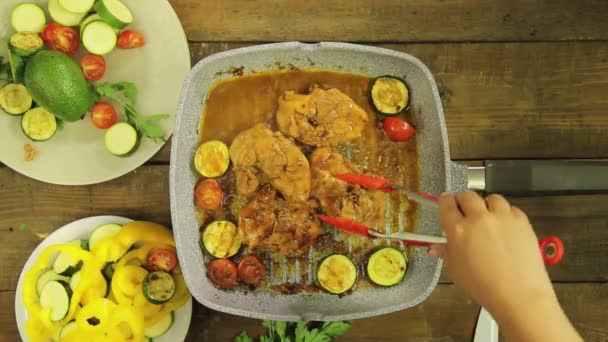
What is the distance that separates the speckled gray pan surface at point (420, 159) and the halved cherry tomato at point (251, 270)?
6 centimetres

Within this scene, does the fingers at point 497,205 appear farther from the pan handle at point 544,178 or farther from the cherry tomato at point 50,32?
the cherry tomato at point 50,32

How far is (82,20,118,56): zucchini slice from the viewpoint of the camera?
238 centimetres

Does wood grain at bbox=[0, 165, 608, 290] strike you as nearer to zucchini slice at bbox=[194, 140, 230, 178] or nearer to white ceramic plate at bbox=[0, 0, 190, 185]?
white ceramic plate at bbox=[0, 0, 190, 185]

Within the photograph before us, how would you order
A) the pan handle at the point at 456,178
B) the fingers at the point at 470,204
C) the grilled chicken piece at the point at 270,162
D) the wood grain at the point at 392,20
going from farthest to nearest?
the wood grain at the point at 392,20
the grilled chicken piece at the point at 270,162
the pan handle at the point at 456,178
the fingers at the point at 470,204

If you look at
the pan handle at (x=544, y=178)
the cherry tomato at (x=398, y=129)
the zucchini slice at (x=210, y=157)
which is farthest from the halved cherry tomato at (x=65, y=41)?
the pan handle at (x=544, y=178)

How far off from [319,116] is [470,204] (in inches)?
36.0

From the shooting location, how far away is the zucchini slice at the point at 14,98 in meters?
2.42

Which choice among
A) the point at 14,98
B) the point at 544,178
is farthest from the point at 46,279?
the point at 544,178

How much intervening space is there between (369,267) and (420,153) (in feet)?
1.69

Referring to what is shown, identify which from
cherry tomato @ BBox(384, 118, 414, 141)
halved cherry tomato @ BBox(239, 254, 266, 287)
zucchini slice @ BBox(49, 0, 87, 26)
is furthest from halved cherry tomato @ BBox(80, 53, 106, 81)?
cherry tomato @ BBox(384, 118, 414, 141)

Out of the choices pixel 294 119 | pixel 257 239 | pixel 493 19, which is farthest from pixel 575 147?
pixel 257 239

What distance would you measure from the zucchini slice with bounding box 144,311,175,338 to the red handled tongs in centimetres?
79

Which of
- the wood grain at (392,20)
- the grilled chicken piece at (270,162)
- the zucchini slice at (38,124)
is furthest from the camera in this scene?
the wood grain at (392,20)

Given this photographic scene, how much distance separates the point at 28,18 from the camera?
240 centimetres
